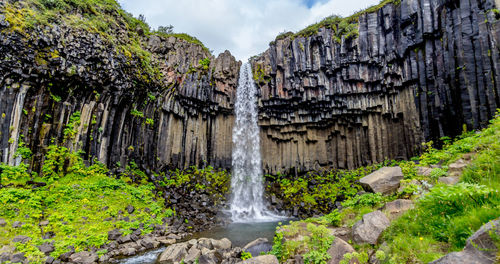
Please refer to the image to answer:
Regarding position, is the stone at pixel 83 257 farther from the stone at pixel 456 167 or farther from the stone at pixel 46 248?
the stone at pixel 456 167

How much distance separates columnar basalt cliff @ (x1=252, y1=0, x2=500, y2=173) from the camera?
13383 mm

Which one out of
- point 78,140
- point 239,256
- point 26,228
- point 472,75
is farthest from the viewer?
point 78,140

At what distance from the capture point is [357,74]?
19.7m

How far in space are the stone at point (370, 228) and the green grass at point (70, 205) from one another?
1049 cm

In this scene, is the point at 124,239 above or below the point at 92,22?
below

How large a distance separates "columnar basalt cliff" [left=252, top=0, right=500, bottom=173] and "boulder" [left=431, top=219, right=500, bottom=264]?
14055 millimetres

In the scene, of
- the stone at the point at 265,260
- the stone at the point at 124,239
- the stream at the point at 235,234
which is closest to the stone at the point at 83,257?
→ the stream at the point at 235,234

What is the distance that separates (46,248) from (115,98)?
10.00 metres

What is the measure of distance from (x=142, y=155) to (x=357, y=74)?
1859 centimetres

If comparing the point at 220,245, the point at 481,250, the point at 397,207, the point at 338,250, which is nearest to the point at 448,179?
the point at 397,207

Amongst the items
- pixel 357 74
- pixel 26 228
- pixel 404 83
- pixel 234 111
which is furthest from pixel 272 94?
pixel 26 228

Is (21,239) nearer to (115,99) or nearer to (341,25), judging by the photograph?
(115,99)

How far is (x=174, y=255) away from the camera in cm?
926

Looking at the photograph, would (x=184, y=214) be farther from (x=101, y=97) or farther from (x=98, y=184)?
(x=101, y=97)
